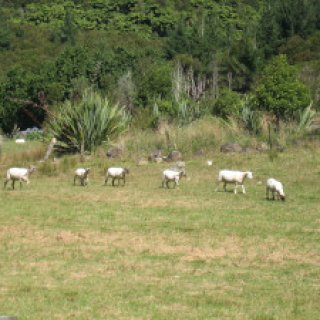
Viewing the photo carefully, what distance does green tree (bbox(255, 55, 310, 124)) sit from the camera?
2916 cm

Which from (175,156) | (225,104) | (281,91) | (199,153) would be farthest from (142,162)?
(225,104)

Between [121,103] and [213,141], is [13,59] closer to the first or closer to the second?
[121,103]

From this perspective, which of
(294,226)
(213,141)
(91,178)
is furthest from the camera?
(213,141)

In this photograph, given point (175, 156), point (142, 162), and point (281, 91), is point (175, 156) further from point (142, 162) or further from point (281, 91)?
point (281, 91)

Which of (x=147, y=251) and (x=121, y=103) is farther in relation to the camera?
(x=121, y=103)

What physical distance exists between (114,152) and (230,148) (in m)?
4.11

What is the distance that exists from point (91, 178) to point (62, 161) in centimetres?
280

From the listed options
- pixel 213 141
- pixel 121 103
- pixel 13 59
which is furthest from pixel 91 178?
pixel 13 59

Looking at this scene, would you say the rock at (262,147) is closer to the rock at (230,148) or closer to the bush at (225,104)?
the rock at (230,148)

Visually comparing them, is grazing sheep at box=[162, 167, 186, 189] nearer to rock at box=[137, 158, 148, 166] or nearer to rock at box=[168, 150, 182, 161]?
rock at box=[137, 158, 148, 166]

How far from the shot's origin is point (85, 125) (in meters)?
27.9

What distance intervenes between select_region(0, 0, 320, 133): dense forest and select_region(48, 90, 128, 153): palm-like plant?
97 cm

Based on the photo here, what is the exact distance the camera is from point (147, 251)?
12.4 meters

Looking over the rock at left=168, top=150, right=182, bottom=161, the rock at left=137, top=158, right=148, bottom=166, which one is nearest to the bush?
the rock at left=168, top=150, right=182, bottom=161
